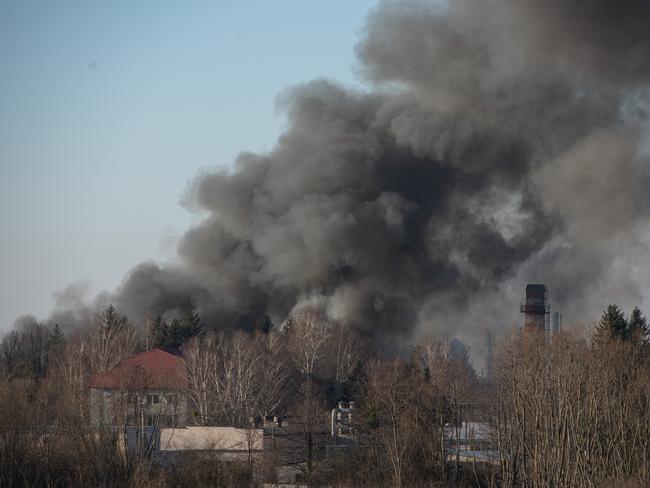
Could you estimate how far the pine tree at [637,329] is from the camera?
43759 millimetres

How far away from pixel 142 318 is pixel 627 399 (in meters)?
39.8

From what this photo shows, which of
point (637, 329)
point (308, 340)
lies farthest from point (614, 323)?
point (308, 340)

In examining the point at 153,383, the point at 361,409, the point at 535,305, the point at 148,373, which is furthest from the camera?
the point at 535,305

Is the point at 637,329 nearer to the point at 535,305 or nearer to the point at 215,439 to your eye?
the point at 535,305

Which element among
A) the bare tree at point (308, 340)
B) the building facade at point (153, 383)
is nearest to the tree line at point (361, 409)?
the bare tree at point (308, 340)

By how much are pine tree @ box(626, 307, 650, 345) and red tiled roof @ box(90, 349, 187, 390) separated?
19.0 meters

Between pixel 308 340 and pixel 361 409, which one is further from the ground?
pixel 308 340

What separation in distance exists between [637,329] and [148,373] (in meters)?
22.3

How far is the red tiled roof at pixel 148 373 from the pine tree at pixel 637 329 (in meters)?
19.0

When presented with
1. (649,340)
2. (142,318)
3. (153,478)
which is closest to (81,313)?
(142,318)

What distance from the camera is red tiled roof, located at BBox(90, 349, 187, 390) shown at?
34.2m

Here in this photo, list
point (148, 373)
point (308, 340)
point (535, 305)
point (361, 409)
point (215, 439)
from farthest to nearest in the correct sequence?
point (535, 305)
point (308, 340)
point (148, 373)
point (361, 409)
point (215, 439)

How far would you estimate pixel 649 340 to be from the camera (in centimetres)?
4525

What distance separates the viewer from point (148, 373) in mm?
37188
